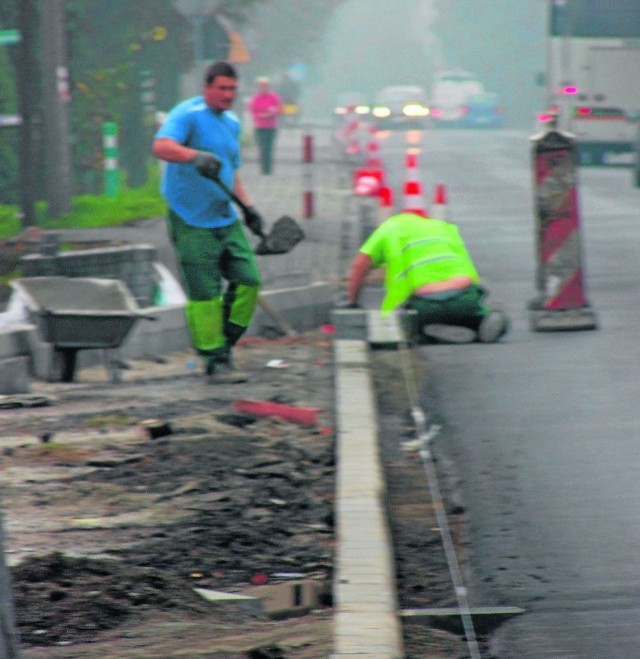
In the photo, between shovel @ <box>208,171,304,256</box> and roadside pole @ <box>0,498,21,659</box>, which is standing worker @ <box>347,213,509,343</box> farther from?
roadside pole @ <box>0,498,21,659</box>

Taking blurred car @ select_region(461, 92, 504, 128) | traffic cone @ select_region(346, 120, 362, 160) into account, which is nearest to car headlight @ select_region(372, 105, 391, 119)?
traffic cone @ select_region(346, 120, 362, 160)

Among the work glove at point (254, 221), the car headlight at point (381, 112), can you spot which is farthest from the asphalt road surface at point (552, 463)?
the car headlight at point (381, 112)

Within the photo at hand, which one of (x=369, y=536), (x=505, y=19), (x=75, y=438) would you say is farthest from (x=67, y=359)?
(x=505, y=19)

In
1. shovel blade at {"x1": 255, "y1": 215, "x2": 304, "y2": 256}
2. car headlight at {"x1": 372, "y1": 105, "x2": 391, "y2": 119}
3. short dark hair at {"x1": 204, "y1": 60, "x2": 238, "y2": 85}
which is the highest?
short dark hair at {"x1": 204, "y1": 60, "x2": 238, "y2": 85}

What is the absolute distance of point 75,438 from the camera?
8.13 metres

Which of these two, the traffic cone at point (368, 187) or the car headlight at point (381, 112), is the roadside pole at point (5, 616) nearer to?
the traffic cone at point (368, 187)

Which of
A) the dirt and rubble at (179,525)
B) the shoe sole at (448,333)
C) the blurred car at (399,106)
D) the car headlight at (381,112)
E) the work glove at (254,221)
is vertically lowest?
the blurred car at (399,106)

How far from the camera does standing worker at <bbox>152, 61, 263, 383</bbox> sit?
9750 mm

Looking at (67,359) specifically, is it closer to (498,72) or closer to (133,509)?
(133,509)

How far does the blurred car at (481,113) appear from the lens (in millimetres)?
68250

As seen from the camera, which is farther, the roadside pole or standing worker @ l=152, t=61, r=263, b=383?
standing worker @ l=152, t=61, r=263, b=383

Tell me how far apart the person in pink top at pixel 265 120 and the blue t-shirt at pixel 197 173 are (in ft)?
64.8

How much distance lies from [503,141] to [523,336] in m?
34.9

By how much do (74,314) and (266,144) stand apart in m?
20.5
